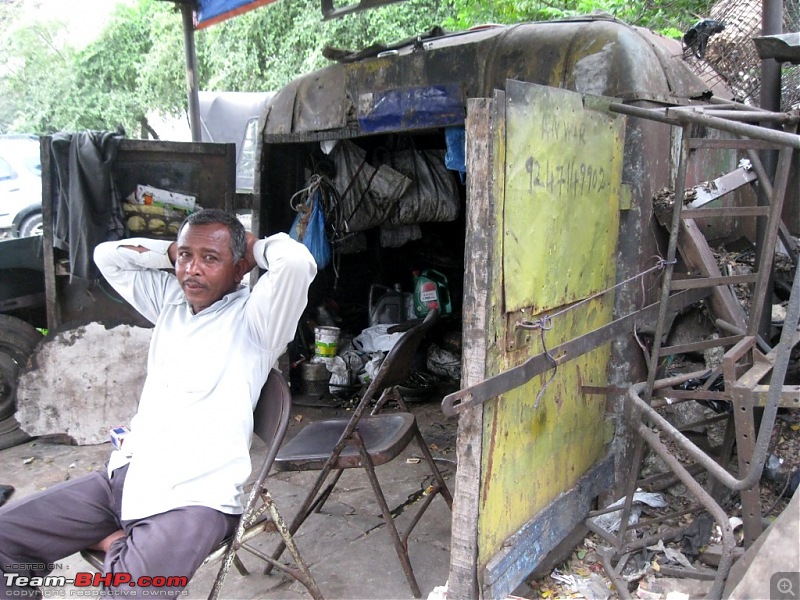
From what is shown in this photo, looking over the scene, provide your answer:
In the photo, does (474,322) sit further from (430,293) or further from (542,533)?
(430,293)

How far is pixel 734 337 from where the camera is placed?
2662mm

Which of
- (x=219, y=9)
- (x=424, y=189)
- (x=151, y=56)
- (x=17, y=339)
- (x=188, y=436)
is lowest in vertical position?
(x=17, y=339)

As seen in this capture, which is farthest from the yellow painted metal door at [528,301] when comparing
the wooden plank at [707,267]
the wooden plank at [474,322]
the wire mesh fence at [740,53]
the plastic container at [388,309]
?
the plastic container at [388,309]

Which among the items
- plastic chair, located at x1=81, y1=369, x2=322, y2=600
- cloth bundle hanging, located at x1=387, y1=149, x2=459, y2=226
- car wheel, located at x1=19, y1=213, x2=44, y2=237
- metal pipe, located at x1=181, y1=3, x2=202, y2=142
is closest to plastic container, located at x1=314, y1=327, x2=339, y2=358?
cloth bundle hanging, located at x1=387, y1=149, x2=459, y2=226

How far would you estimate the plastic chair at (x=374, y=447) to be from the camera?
8.89 feet

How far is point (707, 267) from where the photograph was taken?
2717mm

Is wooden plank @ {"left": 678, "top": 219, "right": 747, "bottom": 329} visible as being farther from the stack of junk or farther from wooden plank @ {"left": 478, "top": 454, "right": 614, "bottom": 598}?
the stack of junk

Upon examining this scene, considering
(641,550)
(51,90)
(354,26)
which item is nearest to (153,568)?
(641,550)

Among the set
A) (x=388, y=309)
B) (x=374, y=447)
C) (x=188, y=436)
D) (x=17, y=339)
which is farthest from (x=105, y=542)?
(x=388, y=309)

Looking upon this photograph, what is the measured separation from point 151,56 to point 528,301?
14.5m

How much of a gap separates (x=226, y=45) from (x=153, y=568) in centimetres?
1394

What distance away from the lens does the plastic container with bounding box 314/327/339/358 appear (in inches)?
213

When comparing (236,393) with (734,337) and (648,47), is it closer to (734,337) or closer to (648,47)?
(734,337)

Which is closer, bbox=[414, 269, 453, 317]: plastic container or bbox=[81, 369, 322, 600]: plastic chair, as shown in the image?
bbox=[81, 369, 322, 600]: plastic chair
